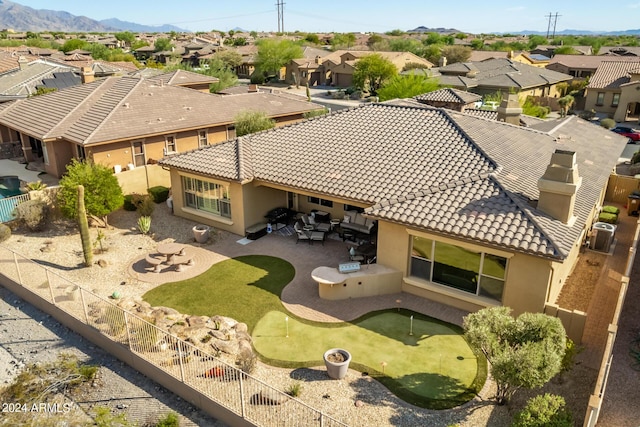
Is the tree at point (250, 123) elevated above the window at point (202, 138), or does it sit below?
above

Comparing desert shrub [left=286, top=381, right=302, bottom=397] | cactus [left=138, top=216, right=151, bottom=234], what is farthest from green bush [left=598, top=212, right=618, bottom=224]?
cactus [left=138, top=216, right=151, bottom=234]

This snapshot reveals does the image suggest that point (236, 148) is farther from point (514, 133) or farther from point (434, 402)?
point (434, 402)

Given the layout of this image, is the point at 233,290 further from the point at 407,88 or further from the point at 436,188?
the point at 407,88

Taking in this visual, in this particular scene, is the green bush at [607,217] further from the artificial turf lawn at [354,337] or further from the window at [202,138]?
the window at [202,138]

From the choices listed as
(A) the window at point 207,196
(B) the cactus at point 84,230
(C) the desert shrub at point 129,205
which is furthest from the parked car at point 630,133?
(B) the cactus at point 84,230

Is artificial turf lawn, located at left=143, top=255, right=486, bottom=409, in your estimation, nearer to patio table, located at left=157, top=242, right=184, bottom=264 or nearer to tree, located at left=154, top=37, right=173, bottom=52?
patio table, located at left=157, top=242, right=184, bottom=264

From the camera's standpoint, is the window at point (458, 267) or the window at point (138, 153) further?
the window at point (138, 153)
